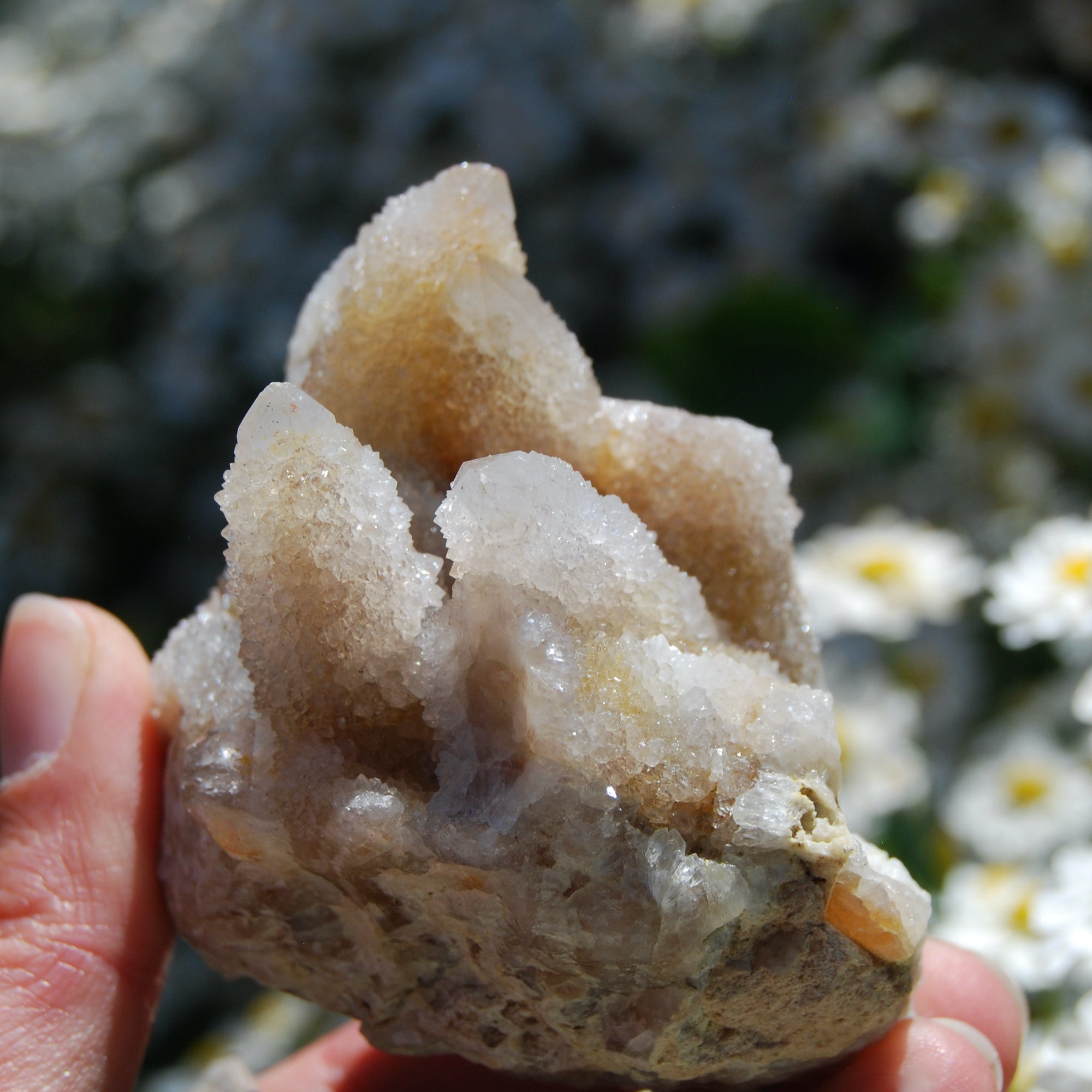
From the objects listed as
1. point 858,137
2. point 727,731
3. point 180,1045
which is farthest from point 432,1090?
point 858,137

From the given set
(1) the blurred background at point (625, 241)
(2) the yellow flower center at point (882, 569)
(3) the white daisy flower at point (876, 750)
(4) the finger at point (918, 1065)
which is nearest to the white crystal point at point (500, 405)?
(4) the finger at point (918, 1065)

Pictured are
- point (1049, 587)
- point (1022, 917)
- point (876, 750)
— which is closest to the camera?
point (1022, 917)

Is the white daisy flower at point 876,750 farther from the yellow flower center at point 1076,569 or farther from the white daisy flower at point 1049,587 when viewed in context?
the yellow flower center at point 1076,569

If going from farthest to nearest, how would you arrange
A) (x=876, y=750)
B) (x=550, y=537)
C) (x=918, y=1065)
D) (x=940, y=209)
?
(x=940, y=209) < (x=876, y=750) < (x=918, y=1065) < (x=550, y=537)

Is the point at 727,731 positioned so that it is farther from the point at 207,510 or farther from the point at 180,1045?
the point at 207,510

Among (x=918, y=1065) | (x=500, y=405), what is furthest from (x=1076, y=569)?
(x=500, y=405)

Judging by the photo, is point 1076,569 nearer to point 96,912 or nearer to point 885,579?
point 885,579
